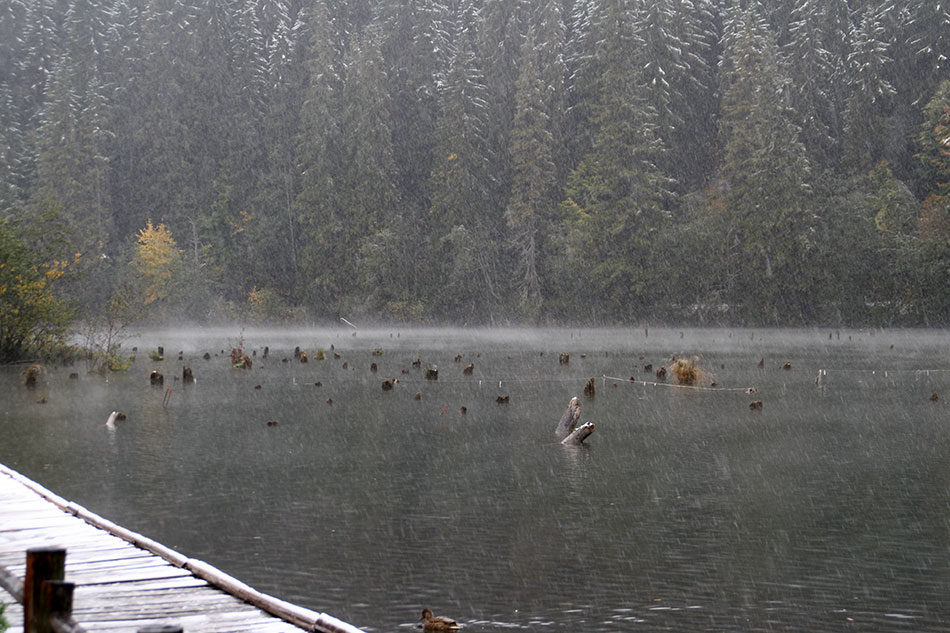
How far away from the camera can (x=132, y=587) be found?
7.65m

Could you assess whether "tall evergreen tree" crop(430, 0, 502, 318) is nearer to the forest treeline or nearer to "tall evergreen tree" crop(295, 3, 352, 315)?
the forest treeline

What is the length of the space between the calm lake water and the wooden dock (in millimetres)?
1677

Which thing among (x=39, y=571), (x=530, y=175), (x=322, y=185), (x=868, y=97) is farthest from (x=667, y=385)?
(x=322, y=185)

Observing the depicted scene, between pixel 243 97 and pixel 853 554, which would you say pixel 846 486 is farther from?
pixel 243 97

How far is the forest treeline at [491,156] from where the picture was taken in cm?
6694

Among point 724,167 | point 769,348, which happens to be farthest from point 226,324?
point 769,348

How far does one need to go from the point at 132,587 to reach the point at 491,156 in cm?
7276

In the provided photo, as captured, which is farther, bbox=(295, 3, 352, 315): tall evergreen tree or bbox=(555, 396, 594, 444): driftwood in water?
bbox=(295, 3, 352, 315): tall evergreen tree

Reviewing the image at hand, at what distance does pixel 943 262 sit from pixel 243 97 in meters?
55.8

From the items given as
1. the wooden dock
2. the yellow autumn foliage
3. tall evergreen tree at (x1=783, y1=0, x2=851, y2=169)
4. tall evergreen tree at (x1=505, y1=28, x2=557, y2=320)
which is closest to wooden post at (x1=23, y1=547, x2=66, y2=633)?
the wooden dock

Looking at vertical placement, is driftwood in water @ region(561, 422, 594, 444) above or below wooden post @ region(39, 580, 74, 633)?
below

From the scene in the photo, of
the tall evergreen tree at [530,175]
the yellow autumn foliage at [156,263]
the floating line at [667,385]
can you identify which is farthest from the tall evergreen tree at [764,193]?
the yellow autumn foliage at [156,263]

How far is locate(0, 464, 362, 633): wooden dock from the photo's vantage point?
22.3ft

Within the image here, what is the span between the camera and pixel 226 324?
7700cm
